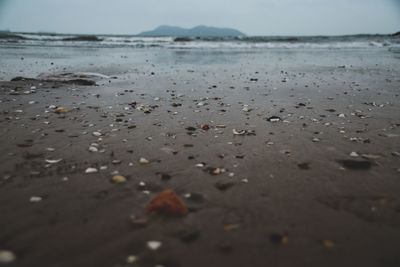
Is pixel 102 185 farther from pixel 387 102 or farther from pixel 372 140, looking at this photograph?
pixel 387 102

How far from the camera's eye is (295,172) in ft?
9.73

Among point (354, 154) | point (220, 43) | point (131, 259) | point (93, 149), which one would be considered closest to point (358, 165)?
point (354, 154)

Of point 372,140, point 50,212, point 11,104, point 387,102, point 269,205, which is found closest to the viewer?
point 50,212

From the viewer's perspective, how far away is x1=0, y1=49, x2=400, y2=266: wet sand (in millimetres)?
1850

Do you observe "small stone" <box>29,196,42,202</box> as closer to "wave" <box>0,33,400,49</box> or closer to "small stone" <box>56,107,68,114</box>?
"small stone" <box>56,107,68,114</box>

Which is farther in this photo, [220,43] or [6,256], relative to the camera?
[220,43]

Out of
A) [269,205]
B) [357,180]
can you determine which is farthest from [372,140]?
[269,205]

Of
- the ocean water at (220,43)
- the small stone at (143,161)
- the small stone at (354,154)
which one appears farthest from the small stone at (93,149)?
the ocean water at (220,43)

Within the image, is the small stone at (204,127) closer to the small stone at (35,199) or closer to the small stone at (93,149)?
the small stone at (93,149)

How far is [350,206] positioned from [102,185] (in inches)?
102

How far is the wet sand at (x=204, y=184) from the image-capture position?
185 centimetres

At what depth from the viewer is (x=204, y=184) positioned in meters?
2.72

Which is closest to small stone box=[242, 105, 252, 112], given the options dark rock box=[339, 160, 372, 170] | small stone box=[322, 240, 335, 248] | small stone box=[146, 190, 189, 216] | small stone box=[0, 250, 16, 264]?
dark rock box=[339, 160, 372, 170]

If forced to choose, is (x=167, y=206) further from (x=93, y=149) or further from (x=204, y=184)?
(x=93, y=149)
